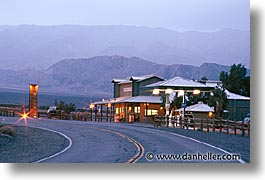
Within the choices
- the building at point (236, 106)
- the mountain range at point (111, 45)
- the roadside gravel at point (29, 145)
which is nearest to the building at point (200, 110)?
the building at point (236, 106)

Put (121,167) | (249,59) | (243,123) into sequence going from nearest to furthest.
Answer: (121,167) → (249,59) → (243,123)

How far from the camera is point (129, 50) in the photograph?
51.5 feet

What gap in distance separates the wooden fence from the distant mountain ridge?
218 centimetres

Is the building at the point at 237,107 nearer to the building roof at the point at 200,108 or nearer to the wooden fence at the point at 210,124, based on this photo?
the wooden fence at the point at 210,124

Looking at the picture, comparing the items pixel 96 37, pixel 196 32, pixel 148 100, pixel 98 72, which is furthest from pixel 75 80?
pixel 148 100

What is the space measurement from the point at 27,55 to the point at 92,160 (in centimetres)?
405

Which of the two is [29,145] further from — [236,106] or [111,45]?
[236,106]

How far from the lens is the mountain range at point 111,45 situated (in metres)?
14.7

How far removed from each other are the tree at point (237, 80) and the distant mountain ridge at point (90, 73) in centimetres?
35

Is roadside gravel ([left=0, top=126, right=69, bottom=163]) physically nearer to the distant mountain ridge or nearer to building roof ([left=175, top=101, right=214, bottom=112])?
the distant mountain ridge

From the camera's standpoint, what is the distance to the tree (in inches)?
628

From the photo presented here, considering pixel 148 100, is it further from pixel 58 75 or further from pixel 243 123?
pixel 58 75

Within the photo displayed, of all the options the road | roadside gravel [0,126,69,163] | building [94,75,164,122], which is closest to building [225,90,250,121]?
the road

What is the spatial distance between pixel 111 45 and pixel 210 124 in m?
7.11
